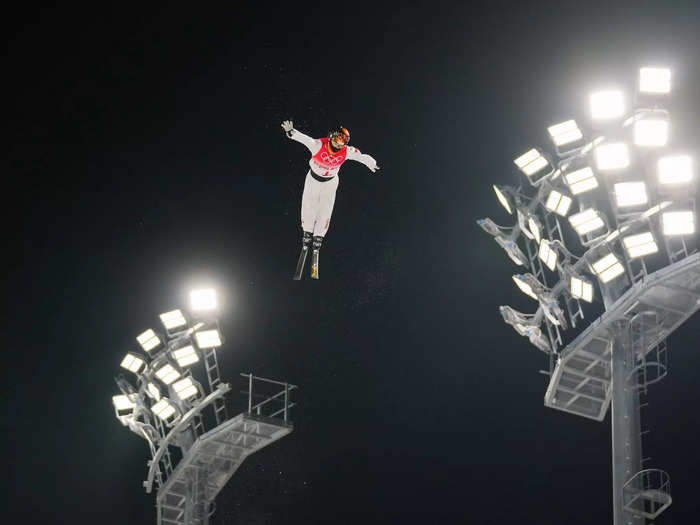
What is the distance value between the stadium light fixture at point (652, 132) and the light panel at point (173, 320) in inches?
486

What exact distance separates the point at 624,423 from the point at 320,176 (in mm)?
6858

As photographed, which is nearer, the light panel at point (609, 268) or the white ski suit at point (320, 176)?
the white ski suit at point (320, 176)

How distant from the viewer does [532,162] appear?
65.7 feet

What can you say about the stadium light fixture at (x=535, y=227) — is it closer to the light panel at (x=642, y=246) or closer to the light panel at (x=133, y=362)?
the light panel at (x=642, y=246)

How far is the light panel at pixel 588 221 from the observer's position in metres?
18.0

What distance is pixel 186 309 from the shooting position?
24.4 m

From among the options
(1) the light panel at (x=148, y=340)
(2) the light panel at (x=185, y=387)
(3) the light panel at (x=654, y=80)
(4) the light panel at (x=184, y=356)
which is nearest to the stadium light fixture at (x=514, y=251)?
(3) the light panel at (x=654, y=80)

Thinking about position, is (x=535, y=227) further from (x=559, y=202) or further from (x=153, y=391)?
(x=153, y=391)

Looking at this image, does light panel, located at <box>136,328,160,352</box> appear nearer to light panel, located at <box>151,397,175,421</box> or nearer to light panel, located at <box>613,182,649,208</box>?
light panel, located at <box>151,397,175,421</box>

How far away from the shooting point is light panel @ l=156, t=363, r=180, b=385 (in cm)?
2403

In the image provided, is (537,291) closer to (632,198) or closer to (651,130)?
(632,198)

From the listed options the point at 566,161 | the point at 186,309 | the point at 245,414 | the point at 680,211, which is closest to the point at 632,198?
the point at 680,211

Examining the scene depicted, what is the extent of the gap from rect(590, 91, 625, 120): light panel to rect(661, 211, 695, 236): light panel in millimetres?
2702

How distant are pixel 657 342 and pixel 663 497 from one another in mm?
3235
